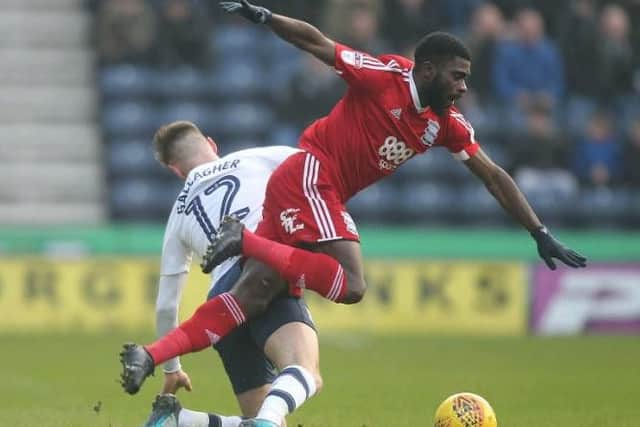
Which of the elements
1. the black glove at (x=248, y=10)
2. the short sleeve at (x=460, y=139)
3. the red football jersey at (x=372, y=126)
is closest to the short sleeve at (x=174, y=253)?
the red football jersey at (x=372, y=126)

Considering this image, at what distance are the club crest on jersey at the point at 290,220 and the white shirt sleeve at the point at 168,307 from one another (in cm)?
75

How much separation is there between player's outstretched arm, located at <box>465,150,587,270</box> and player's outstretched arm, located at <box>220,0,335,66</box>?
3.65ft

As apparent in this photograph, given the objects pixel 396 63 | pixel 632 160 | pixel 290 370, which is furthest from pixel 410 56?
pixel 290 370

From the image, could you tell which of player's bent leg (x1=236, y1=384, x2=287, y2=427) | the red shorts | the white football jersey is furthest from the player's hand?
the red shorts

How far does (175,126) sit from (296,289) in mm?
1300

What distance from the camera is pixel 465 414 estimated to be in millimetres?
7441

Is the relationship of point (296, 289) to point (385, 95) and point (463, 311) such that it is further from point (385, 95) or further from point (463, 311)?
point (463, 311)

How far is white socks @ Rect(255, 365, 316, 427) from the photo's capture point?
21.9 ft

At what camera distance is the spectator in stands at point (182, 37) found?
18.3 meters

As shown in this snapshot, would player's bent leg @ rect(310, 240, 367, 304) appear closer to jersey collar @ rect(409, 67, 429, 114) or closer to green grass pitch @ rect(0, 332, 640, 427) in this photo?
jersey collar @ rect(409, 67, 429, 114)

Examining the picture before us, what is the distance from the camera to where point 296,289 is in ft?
24.0

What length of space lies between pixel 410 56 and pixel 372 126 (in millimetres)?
10929

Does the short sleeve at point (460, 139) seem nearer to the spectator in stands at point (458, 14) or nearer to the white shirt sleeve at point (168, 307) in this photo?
the white shirt sleeve at point (168, 307)

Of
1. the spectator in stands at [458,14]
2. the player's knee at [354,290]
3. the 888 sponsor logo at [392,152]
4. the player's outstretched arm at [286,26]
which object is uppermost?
the player's outstretched arm at [286,26]
